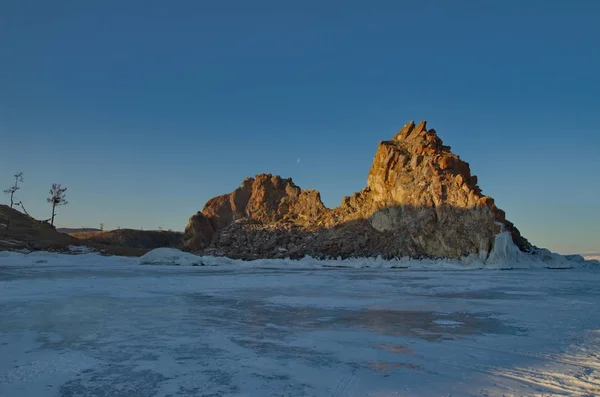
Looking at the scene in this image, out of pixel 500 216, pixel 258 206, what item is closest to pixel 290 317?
pixel 500 216

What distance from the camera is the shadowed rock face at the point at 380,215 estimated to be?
126ft

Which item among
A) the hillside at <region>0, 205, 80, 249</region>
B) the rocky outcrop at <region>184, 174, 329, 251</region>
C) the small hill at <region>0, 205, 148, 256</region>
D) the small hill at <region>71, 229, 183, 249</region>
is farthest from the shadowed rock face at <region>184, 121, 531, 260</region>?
the small hill at <region>71, 229, 183, 249</region>

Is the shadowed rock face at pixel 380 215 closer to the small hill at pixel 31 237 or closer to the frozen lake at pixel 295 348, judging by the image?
the small hill at pixel 31 237

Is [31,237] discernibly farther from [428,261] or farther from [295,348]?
[295,348]

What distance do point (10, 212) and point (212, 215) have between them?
24.2 metres

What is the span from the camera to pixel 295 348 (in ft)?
19.5

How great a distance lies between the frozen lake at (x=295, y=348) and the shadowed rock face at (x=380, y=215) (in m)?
27.9

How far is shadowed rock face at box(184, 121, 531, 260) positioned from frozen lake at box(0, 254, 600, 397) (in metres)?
27.9

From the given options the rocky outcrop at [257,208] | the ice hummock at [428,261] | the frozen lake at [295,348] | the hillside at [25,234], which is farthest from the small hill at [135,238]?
the frozen lake at [295,348]

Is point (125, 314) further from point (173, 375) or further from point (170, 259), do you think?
point (170, 259)

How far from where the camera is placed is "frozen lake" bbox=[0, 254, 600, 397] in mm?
4223

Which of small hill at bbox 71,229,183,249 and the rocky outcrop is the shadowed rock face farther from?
small hill at bbox 71,229,183,249

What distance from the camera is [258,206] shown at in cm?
5647

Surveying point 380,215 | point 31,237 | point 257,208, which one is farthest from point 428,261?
point 31,237
